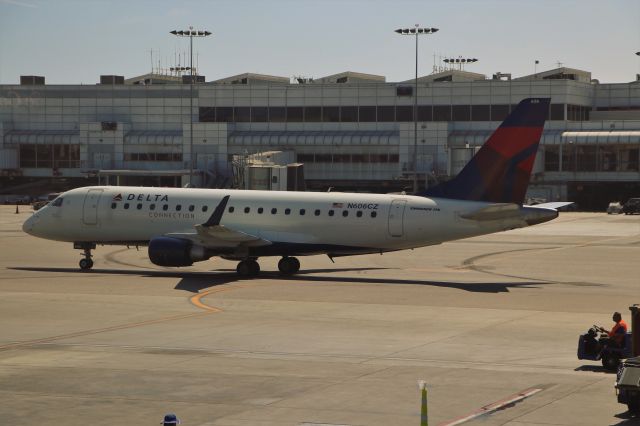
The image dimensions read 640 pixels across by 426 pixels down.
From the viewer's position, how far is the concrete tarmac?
22297 millimetres

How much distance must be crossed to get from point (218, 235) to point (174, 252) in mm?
2109

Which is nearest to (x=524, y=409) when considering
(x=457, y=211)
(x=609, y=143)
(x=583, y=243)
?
(x=457, y=211)

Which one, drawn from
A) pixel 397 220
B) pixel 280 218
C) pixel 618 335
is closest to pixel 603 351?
pixel 618 335

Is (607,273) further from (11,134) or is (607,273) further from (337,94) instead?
(11,134)

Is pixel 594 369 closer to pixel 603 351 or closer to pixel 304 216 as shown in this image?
pixel 603 351

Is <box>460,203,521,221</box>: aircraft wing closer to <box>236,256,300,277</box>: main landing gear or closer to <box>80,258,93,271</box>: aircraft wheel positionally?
<box>236,256,300,277</box>: main landing gear

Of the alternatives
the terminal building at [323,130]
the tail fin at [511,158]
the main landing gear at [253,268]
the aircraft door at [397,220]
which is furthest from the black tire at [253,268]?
the terminal building at [323,130]

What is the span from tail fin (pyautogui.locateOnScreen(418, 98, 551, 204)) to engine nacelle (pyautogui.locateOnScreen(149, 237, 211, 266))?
12.6 meters

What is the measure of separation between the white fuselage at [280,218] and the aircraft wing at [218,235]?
107 centimetres

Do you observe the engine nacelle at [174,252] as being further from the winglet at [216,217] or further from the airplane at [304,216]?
the winglet at [216,217]

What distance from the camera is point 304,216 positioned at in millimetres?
51312

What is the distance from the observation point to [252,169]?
97.8m

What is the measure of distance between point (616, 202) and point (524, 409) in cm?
11532

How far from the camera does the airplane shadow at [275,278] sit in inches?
1843
